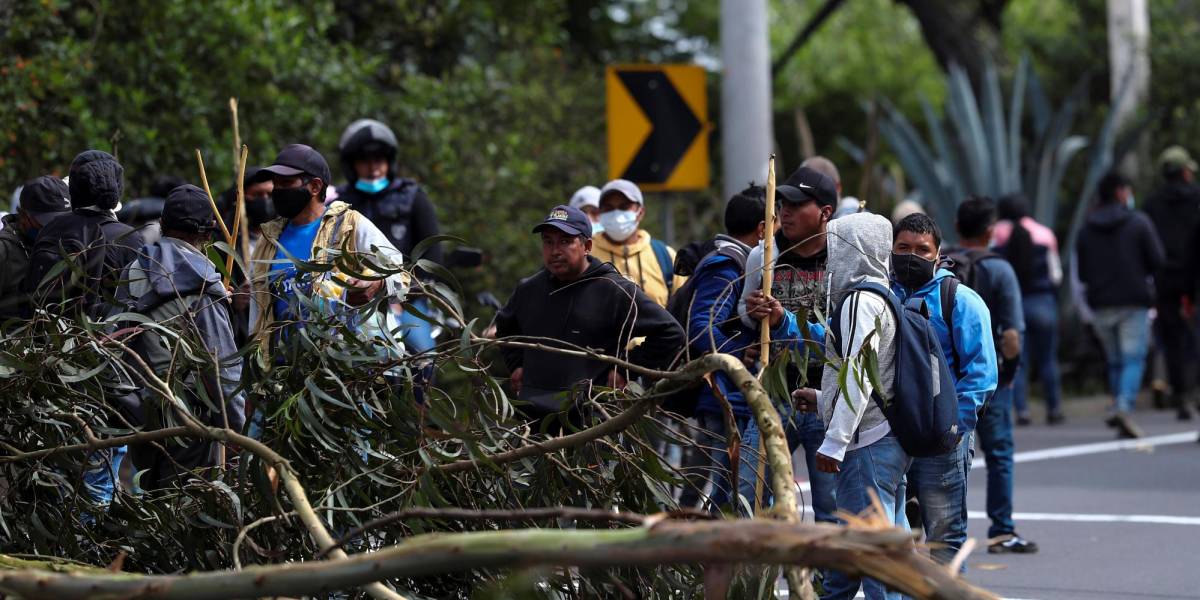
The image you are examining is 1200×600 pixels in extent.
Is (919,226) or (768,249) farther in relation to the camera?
(919,226)

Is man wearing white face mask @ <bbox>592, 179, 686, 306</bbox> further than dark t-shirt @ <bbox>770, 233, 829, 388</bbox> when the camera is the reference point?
Yes

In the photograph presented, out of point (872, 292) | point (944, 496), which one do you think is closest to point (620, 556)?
point (872, 292)

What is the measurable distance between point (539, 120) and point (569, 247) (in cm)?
720

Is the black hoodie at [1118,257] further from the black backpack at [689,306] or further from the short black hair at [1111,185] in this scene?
the black backpack at [689,306]

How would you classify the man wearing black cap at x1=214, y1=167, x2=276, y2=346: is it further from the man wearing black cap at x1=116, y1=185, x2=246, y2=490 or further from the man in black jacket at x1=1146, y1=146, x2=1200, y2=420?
the man in black jacket at x1=1146, y1=146, x2=1200, y2=420

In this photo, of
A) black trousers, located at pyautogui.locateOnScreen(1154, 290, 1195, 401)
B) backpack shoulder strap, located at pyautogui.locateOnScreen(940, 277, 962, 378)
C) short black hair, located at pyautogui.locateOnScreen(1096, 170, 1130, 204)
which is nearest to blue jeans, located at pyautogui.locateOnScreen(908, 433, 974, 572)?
backpack shoulder strap, located at pyautogui.locateOnScreen(940, 277, 962, 378)

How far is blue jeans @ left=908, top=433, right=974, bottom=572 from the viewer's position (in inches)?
242

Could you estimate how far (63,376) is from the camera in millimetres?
5398

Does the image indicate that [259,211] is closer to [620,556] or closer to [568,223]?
[568,223]

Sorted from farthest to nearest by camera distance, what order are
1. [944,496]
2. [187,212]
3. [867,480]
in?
[187,212] < [944,496] < [867,480]

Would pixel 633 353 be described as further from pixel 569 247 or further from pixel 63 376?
pixel 63 376

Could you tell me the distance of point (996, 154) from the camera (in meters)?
15.8

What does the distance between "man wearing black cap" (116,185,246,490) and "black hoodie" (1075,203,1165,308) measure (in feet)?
28.2

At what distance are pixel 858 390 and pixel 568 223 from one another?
5.09 ft
